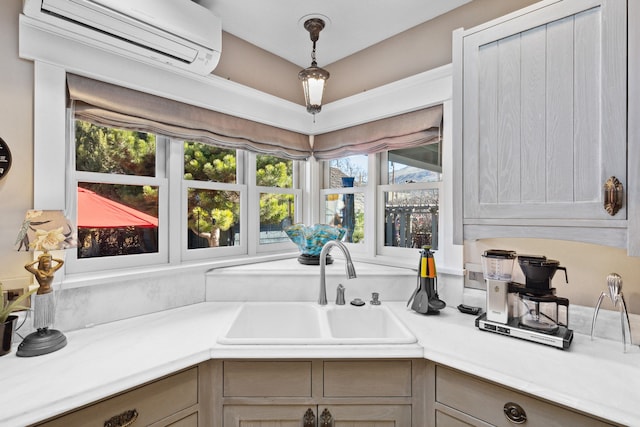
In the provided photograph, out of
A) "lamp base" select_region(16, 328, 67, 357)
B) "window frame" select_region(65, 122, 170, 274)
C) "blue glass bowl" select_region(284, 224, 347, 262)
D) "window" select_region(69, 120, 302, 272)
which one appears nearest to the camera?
"lamp base" select_region(16, 328, 67, 357)

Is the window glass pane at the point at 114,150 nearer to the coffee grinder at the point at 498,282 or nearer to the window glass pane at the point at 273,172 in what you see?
the window glass pane at the point at 273,172

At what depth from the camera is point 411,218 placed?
2.11 m

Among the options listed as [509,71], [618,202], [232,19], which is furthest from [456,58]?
[232,19]

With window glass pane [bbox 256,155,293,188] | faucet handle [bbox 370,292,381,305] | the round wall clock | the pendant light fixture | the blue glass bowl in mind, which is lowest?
faucet handle [bbox 370,292,381,305]

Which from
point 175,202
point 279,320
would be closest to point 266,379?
point 279,320

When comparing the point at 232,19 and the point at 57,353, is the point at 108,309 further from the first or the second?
the point at 232,19

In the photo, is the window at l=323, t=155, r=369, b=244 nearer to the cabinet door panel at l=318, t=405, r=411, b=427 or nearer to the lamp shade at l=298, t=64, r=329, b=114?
the lamp shade at l=298, t=64, r=329, b=114

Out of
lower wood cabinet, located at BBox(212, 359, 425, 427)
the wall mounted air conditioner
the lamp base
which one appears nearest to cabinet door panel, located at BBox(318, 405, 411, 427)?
lower wood cabinet, located at BBox(212, 359, 425, 427)

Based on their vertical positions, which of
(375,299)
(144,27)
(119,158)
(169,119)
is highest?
(144,27)

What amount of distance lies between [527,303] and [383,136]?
1275 mm

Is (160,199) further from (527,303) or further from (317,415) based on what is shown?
(527,303)

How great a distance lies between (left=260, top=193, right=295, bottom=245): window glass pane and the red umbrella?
0.81 m

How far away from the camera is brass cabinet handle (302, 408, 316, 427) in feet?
4.02

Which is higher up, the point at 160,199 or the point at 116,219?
the point at 160,199
